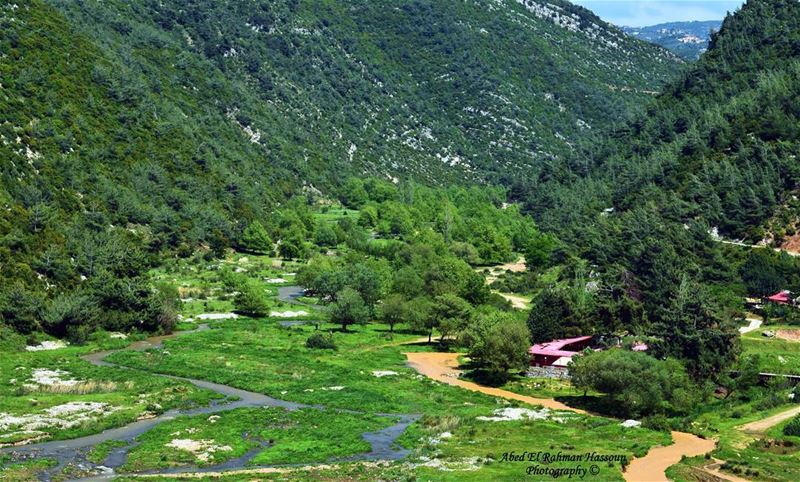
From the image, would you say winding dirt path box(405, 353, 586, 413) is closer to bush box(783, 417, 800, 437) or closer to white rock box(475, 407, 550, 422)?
white rock box(475, 407, 550, 422)

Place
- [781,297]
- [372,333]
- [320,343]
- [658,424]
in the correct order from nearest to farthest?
[658,424] < [320,343] < [372,333] < [781,297]

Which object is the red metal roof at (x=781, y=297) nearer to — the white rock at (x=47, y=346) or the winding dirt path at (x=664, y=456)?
the winding dirt path at (x=664, y=456)

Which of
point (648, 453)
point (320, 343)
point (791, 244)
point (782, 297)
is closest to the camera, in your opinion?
point (648, 453)

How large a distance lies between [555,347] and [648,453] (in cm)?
3841

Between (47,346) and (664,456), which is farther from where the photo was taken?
(47,346)

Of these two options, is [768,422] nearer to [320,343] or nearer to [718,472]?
[718,472]

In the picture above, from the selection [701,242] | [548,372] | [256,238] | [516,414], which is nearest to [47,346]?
[516,414]

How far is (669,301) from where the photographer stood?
380 feet

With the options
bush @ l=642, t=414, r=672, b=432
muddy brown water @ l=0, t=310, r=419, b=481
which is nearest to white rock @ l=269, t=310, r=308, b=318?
muddy brown water @ l=0, t=310, r=419, b=481

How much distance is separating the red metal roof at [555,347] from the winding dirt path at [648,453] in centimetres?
914

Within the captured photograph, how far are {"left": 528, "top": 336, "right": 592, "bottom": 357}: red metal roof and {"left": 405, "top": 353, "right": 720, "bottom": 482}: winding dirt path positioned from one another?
914cm

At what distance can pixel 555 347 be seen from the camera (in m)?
115

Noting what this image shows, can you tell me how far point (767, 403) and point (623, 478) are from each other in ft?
88.2

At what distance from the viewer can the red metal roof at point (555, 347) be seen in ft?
369
